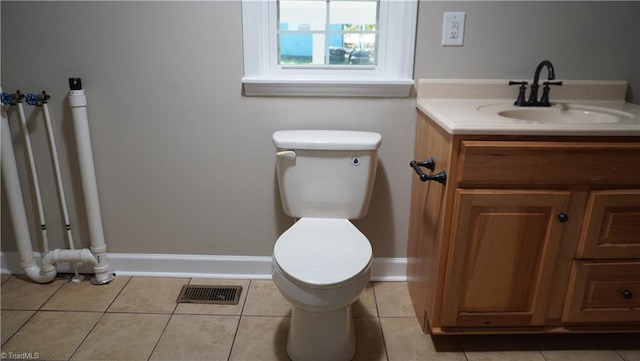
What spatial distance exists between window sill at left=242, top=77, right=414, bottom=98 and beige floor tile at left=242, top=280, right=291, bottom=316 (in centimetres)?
85

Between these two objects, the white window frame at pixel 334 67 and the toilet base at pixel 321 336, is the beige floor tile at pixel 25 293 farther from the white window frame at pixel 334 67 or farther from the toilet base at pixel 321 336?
the white window frame at pixel 334 67

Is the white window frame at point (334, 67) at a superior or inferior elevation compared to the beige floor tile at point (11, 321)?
superior

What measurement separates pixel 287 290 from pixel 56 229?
1307mm

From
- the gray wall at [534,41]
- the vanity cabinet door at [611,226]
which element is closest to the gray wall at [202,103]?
the gray wall at [534,41]

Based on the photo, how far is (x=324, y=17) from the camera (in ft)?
5.76

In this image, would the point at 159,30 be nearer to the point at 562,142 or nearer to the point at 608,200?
the point at 562,142

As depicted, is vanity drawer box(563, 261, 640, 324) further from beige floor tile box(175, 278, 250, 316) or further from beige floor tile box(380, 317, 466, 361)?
beige floor tile box(175, 278, 250, 316)

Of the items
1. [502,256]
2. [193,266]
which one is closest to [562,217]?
[502,256]

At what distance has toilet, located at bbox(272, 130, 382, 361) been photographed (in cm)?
129

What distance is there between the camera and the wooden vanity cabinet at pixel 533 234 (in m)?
1.29

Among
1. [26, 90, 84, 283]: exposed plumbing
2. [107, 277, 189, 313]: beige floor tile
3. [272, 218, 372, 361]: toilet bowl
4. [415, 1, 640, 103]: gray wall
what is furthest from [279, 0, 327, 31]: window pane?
[107, 277, 189, 313]: beige floor tile

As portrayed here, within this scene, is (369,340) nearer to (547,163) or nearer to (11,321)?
(547,163)

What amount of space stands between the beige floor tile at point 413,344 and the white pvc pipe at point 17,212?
153 centimetres

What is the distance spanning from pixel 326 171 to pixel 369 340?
2.19 feet
